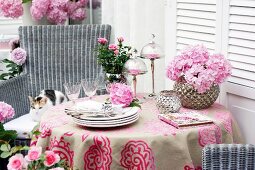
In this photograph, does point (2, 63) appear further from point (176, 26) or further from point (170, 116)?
point (170, 116)

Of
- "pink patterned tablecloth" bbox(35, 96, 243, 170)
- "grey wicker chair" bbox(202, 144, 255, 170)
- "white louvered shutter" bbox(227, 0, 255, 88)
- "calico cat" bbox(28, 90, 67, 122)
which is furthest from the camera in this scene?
"calico cat" bbox(28, 90, 67, 122)

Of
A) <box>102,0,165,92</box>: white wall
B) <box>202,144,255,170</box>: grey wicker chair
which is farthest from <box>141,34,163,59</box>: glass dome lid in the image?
<box>202,144,255,170</box>: grey wicker chair

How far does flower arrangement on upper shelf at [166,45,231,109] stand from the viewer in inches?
92.5

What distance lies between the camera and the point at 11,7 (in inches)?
134

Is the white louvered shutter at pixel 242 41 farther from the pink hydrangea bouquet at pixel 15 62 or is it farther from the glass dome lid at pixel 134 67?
the pink hydrangea bouquet at pixel 15 62

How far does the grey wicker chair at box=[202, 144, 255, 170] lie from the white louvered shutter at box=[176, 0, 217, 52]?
3.24ft

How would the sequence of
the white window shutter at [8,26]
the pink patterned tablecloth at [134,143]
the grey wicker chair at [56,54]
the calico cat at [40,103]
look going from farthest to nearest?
the white window shutter at [8,26], the grey wicker chair at [56,54], the calico cat at [40,103], the pink patterned tablecloth at [134,143]

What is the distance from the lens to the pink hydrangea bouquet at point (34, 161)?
178 centimetres

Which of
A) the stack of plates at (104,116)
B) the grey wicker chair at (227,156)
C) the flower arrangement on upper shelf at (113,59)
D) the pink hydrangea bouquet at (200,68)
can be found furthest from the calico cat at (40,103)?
the grey wicker chair at (227,156)

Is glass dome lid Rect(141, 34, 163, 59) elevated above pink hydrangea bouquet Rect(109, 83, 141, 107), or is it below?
above

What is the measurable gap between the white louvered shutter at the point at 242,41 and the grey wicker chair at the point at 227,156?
737mm

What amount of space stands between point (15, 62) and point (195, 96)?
4.62 feet

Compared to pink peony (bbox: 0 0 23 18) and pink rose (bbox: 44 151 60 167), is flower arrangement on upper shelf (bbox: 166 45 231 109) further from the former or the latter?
pink peony (bbox: 0 0 23 18)

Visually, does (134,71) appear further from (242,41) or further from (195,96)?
(242,41)
